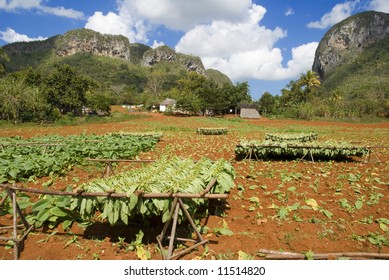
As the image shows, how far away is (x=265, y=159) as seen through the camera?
11.2 metres

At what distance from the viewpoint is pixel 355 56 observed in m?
126

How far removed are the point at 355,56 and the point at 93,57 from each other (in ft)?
466

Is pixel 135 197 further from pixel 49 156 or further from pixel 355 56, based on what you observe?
pixel 355 56

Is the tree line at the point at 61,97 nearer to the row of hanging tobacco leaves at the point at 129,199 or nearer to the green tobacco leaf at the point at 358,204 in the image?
the row of hanging tobacco leaves at the point at 129,199

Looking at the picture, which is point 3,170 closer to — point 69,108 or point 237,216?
point 237,216

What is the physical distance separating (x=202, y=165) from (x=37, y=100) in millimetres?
37317

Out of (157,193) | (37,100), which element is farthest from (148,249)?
(37,100)

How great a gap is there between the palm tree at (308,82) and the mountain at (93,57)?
82.7 meters

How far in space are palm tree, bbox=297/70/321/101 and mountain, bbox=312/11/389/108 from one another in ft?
19.9

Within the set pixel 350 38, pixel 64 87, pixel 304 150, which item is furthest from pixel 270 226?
pixel 350 38

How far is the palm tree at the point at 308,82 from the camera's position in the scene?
6192cm

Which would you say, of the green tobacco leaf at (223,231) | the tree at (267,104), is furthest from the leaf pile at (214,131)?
the tree at (267,104)

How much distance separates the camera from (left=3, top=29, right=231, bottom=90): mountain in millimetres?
133712

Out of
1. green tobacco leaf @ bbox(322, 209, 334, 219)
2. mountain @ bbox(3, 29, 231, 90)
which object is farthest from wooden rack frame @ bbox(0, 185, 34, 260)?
mountain @ bbox(3, 29, 231, 90)
